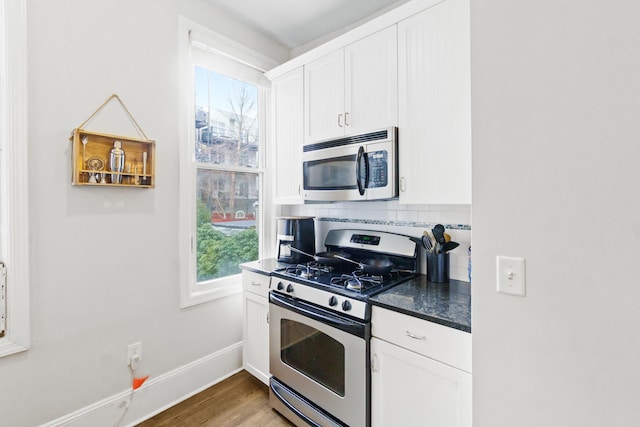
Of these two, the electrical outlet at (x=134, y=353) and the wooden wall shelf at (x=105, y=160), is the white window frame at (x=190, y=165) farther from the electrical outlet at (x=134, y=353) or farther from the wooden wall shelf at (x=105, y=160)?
the electrical outlet at (x=134, y=353)

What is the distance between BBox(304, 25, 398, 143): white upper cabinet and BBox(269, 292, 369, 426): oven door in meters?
1.21

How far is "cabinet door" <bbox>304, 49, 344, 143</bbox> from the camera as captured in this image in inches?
81.0

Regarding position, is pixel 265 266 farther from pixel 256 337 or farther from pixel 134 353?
pixel 134 353

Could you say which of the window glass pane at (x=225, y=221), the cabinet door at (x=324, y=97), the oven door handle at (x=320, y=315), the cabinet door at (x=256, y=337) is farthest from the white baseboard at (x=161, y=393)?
the cabinet door at (x=324, y=97)

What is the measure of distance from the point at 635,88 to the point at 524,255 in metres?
0.54

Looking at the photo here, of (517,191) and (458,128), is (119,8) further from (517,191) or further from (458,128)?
(517,191)

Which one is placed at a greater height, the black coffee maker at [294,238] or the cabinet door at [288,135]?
the cabinet door at [288,135]

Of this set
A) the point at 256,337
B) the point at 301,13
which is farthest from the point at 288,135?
the point at 256,337

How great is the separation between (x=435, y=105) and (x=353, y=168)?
1.97 ft

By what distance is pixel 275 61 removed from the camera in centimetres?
273

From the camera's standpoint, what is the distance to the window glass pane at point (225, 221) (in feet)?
7.52

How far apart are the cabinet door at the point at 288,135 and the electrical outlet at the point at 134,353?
4.66ft

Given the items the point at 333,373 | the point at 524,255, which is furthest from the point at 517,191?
the point at 333,373

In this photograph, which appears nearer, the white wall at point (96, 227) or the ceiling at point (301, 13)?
the white wall at point (96, 227)
